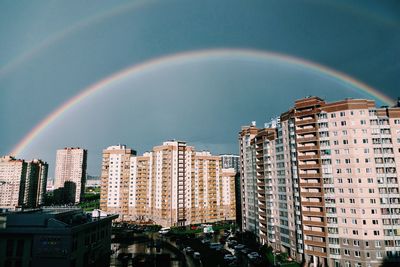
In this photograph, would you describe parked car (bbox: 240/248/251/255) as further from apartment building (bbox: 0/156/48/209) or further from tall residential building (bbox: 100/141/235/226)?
apartment building (bbox: 0/156/48/209)

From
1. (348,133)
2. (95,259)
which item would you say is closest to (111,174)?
(95,259)

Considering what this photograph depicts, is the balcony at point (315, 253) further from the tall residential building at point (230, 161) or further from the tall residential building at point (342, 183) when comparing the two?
the tall residential building at point (230, 161)

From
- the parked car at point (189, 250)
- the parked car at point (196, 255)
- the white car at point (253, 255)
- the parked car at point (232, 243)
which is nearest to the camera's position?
the white car at point (253, 255)

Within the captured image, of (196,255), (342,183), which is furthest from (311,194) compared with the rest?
(196,255)

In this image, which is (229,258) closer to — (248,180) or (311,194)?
(311,194)

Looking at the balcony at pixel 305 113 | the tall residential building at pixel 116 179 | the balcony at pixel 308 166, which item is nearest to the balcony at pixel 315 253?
the balcony at pixel 308 166

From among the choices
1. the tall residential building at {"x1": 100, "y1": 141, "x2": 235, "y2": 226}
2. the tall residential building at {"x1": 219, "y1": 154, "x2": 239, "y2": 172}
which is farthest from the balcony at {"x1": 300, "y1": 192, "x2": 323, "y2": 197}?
the tall residential building at {"x1": 219, "y1": 154, "x2": 239, "y2": 172}

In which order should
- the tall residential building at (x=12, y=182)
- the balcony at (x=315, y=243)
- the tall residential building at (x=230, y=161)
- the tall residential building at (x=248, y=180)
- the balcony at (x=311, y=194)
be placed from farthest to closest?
the tall residential building at (x=230, y=161)
the tall residential building at (x=12, y=182)
the tall residential building at (x=248, y=180)
the balcony at (x=311, y=194)
the balcony at (x=315, y=243)
